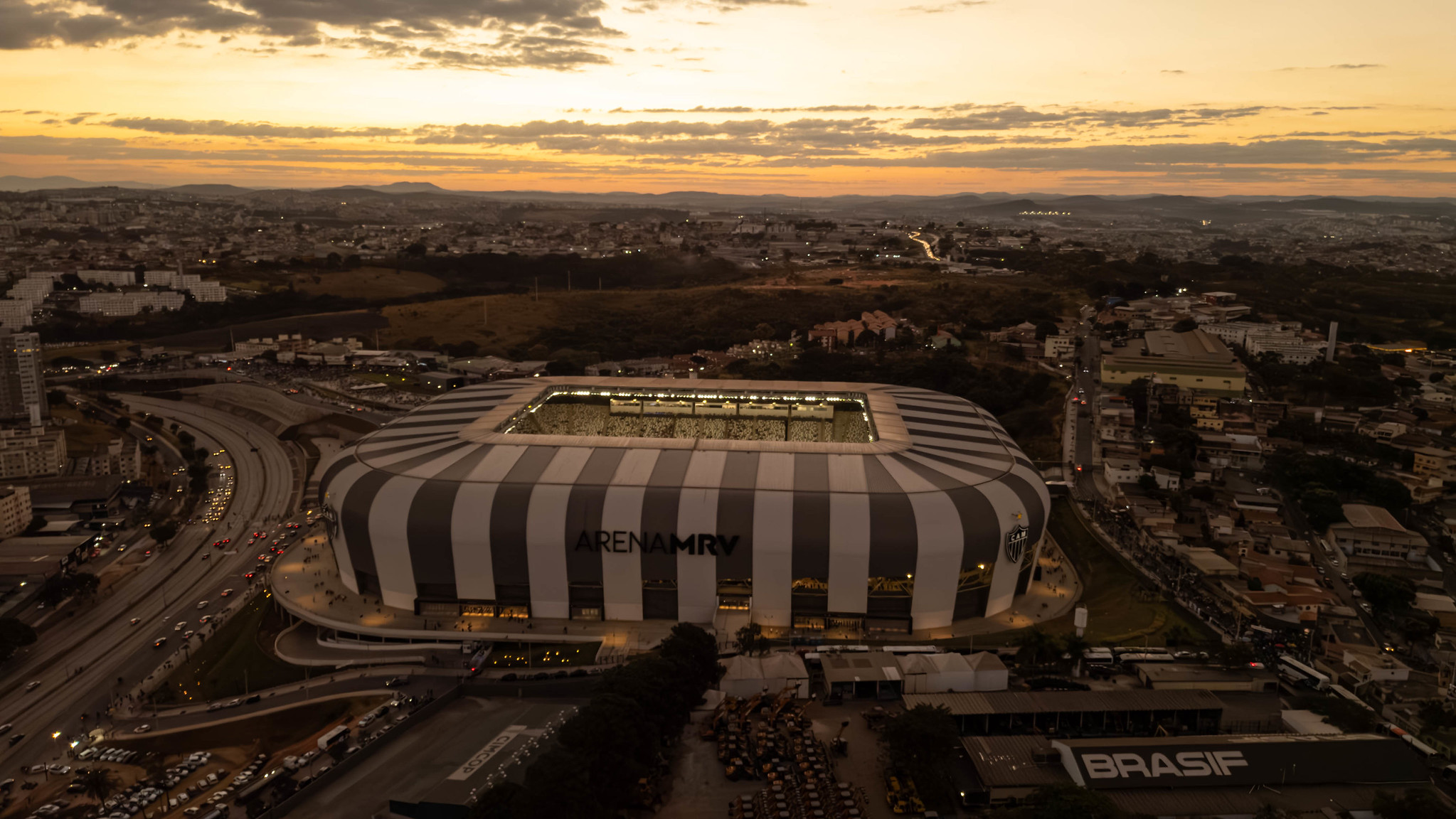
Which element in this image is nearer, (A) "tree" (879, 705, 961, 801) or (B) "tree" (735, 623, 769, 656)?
(A) "tree" (879, 705, 961, 801)

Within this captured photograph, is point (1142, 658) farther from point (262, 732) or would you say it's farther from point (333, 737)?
point (262, 732)

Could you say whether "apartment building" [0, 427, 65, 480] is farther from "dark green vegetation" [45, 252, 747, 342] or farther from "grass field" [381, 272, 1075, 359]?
"dark green vegetation" [45, 252, 747, 342]

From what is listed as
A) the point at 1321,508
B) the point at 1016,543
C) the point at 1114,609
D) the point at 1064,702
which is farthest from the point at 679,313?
the point at 1064,702

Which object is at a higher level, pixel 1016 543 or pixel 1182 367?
pixel 1182 367

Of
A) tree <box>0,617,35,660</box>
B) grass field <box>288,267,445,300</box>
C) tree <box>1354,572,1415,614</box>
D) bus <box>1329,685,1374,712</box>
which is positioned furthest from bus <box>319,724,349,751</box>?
grass field <box>288,267,445,300</box>

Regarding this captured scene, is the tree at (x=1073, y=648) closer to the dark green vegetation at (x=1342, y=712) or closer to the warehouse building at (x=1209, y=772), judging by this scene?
the warehouse building at (x=1209, y=772)

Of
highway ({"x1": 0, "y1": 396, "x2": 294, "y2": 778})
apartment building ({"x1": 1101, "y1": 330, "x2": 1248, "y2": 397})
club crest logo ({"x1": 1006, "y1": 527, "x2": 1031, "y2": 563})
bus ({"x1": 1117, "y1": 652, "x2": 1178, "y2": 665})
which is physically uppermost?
apartment building ({"x1": 1101, "y1": 330, "x2": 1248, "y2": 397})

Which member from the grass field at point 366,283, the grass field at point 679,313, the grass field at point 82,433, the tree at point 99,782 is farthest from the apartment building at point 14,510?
the grass field at point 366,283
